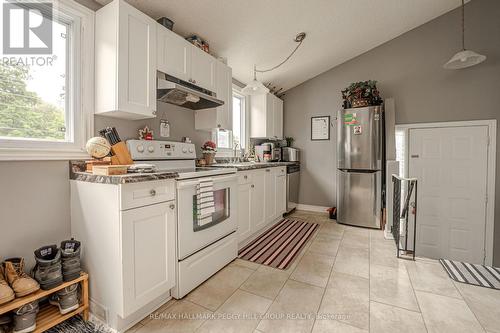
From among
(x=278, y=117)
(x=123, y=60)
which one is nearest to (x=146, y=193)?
(x=123, y=60)

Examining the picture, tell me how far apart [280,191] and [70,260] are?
2.69m

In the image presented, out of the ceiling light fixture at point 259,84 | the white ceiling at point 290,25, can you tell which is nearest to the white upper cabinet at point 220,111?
the ceiling light fixture at point 259,84

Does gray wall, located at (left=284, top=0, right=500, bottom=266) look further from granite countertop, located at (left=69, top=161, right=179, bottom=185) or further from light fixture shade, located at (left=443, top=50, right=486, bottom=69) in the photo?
granite countertop, located at (left=69, top=161, right=179, bottom=185)

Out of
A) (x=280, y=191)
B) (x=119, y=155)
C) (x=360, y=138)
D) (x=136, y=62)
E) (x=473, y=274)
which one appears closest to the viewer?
(x=119, y=155)

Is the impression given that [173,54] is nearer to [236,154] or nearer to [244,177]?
[244,177]

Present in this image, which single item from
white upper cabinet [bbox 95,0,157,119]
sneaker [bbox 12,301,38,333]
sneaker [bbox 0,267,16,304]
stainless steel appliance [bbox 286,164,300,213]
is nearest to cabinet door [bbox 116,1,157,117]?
white upper cabinet [bbox 95,0,157,119]

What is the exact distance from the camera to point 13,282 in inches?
47.3

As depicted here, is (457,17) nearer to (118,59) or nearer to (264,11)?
(264,11)

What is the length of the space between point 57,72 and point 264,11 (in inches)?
79.2

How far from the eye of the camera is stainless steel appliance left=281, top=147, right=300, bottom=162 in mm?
4309

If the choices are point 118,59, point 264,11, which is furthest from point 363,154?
point 118,59

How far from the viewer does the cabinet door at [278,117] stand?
13.8 feet

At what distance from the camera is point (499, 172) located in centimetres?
314

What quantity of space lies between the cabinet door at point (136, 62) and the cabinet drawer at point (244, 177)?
3.55 ft
